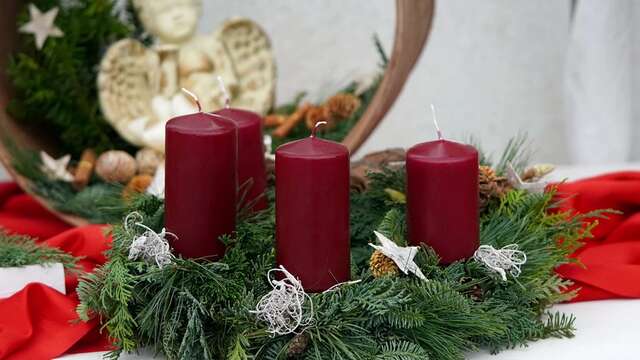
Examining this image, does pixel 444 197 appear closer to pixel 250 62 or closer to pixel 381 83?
pixel 381 83

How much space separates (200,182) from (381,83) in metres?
0.36

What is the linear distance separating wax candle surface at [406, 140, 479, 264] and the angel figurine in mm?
456

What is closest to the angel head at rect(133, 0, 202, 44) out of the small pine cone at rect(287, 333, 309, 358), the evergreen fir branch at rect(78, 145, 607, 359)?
the evergreen fir branch at rect(78, 145, 607, 359)

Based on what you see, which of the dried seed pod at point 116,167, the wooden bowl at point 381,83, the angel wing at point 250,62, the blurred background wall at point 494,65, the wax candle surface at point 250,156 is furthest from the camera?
the blurred background wall at point 494,65

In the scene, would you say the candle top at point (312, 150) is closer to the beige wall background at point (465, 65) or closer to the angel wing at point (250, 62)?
the angel wing at point (250, 62)

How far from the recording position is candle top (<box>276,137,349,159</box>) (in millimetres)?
610

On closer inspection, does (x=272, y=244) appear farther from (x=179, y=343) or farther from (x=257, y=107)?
(x=257, y=107)

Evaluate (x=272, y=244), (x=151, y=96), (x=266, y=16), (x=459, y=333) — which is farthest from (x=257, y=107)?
(x=459, y=333)

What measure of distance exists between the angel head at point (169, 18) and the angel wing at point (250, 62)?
5 cm

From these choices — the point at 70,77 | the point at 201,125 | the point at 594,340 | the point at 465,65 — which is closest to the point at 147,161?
the point at 70,77

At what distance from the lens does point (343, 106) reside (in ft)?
3.53

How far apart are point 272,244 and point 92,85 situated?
0.53m

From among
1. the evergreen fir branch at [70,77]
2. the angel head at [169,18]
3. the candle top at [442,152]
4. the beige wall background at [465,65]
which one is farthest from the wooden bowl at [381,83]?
the beige wall background at [465,65]

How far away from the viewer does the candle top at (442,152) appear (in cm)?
65
